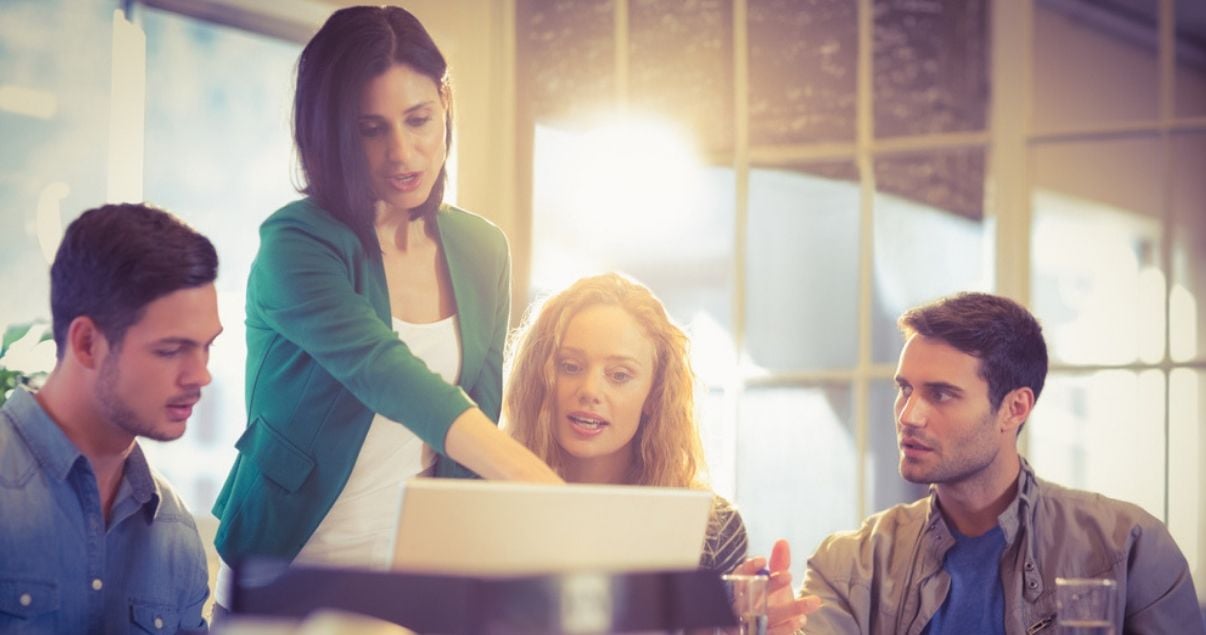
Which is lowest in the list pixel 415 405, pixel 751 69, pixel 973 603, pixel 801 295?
pixel 973 603

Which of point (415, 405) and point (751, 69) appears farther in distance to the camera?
point (751, 69)

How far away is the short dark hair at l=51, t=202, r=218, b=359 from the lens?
182cm

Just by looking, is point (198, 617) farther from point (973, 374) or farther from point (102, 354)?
point (973, 374)

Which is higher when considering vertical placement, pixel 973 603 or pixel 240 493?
pixel 240 493

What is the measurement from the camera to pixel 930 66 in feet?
11.8

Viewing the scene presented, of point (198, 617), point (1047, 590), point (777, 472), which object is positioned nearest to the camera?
point (198, 617)

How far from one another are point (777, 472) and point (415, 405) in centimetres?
171

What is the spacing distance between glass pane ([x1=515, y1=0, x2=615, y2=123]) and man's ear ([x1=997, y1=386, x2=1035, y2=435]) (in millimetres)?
1622

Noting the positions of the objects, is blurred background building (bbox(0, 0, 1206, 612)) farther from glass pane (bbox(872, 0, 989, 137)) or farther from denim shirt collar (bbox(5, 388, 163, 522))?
denim shirt collar (bbox(5, 388, 163, 522))

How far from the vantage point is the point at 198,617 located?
202cm

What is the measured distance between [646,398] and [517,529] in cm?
136

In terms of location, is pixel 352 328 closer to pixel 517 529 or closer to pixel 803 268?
pixel 517 529

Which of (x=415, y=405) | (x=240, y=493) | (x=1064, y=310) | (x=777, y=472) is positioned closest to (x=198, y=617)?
(x=240, y=493)

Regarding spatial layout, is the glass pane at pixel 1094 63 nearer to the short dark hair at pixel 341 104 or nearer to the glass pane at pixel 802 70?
the glass pane at pixel 802 70
